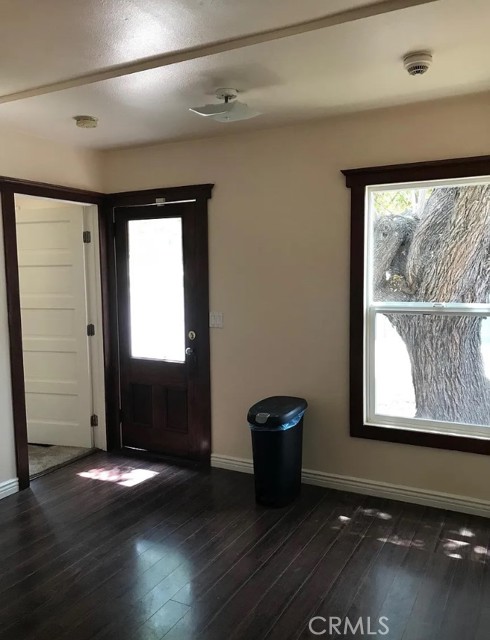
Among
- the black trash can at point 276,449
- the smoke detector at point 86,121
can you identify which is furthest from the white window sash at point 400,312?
the smoke detector at point 86,121

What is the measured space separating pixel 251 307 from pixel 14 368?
1.76 metres

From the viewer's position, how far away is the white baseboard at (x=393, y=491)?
325cm

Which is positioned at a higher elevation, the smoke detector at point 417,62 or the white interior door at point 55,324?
the smoke detector at point 417,62

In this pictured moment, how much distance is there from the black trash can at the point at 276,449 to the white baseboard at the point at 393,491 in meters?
0.30

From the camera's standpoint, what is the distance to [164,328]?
432cm

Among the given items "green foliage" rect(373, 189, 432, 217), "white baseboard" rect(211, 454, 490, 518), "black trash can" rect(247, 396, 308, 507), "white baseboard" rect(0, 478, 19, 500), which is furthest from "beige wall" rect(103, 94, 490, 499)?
"white baseboard" rect(0, 478, 19, 500)

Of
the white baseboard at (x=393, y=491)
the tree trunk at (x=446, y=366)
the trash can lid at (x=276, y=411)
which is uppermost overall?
the tree trunk at (x=446, y=366)

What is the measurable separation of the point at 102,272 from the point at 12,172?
3.60 feet

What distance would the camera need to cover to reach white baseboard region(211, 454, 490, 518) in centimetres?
325

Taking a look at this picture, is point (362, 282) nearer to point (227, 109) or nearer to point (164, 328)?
point (227, 109)

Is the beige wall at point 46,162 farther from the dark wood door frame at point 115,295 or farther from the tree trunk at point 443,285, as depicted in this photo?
the tree trunk at point 443,285

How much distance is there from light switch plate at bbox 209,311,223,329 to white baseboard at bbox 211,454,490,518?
3.49ft

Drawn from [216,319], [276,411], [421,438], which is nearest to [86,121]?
[216,319]

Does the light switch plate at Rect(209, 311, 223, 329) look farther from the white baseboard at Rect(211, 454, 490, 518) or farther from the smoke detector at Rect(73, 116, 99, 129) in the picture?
the smoke detector at Rect(73, 116, 99, 129)
